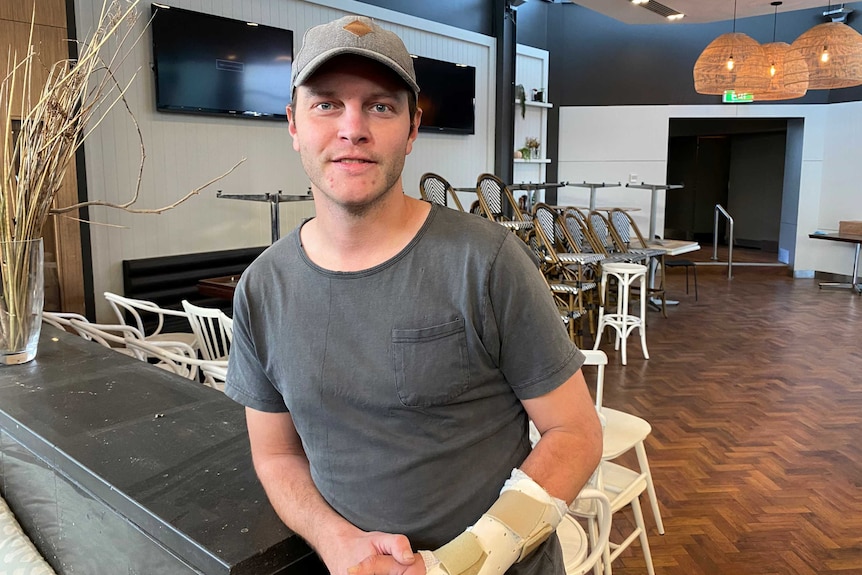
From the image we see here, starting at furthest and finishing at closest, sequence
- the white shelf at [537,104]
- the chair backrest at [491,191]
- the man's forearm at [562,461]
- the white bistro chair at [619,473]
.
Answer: the white shelf at [537,104], the chair backrest at [491,191], the white bistro chair at [619,473], the man's forearm at [562,461]

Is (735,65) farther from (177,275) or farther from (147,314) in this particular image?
(147,314)

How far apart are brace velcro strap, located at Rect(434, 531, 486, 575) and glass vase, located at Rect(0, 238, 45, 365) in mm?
1469

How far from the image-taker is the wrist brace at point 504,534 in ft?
2.93

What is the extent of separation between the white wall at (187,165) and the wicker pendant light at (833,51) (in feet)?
12.7

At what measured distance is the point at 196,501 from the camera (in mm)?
1062

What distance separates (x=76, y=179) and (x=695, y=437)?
4.21 meters

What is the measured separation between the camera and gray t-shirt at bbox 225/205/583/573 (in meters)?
0.97

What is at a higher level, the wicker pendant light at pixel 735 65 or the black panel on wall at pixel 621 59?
the black panel on wall at pixel 621 59

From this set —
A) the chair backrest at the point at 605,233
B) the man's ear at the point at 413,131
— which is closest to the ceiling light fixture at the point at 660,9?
the chair backrest at the point at 605,233

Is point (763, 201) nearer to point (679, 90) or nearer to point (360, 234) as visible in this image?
point (679, 90)

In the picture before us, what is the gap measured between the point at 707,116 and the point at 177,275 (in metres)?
8.08

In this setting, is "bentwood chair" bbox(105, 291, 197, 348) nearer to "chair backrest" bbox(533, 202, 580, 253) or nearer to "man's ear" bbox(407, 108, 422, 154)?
"man's ear" bbox(407, 108, 422, 154)

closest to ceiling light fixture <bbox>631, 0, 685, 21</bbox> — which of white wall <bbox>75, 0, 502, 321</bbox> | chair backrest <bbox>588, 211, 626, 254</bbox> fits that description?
chair backrest <bbox>588, 211, 626, 254</bbox>

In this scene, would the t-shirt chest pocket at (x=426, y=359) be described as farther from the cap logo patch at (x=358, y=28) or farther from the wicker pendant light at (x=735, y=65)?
the wicker pendant light at (x=735, y=65)
